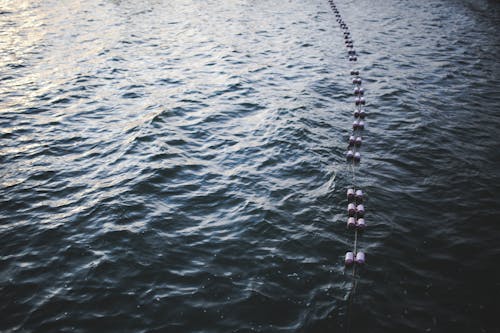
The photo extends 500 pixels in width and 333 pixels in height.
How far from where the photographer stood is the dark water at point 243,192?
7.09 m

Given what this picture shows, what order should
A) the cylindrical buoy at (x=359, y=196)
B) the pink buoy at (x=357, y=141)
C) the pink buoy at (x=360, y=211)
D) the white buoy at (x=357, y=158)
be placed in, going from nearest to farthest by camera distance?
the pink buoy at (x=360, y=211)
the cylindrical buoy at (x=359, y=196)
the white buoy at (x=357, y=158)
the pink buoy at (x=357, y=141)

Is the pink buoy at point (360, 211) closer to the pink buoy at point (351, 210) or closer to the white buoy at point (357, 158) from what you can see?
the pink buoy at point (351, 210)

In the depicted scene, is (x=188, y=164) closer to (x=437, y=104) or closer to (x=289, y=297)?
(x=289, y=297)

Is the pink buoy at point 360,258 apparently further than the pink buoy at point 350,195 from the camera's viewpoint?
No

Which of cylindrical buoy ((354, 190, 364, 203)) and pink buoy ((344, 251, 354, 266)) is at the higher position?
cylindrical buoy ((354, 190, 364, 203))

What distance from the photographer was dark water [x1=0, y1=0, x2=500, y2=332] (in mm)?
7086

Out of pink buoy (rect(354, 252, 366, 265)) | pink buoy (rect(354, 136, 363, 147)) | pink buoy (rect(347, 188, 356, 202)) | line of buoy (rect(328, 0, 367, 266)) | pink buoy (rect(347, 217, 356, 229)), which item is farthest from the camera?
pink buoy (rect(354, 136, 363, 147))

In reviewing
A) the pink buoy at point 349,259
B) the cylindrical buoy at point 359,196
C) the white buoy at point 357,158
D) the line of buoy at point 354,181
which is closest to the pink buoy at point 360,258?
the line of buoy at point 354,181

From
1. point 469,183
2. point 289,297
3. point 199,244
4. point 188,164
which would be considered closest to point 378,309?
point 289,297

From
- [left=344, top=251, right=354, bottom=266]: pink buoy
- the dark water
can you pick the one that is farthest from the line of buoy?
the dark water

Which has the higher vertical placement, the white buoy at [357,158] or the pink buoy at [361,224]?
the white buoy at [357,158]

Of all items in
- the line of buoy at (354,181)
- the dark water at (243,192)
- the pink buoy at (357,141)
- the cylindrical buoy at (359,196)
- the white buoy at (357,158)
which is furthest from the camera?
the pink buoy at (357,141)

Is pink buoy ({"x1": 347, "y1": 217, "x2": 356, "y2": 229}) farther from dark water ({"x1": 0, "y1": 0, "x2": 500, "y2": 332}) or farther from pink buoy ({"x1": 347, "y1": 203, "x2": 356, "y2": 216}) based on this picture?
pink buoy ({"x1": 347, "y1": 203, "x2": 356, "y2": 216})

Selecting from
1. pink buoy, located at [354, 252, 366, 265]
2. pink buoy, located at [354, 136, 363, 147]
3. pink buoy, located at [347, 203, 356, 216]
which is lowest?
pink buoy, located at [354, 252, 366, 265]
